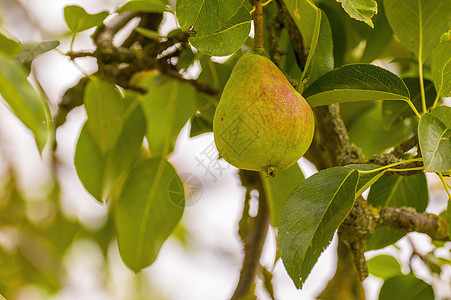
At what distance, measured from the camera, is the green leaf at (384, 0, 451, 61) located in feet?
1.82

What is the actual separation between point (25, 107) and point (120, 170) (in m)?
0.41

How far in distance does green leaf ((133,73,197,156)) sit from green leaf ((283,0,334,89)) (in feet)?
0.86

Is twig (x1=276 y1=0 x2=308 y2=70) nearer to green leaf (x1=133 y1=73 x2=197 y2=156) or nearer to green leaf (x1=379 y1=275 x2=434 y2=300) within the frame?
green leaf (x1=133 y1=73 x2=197 y2=156)

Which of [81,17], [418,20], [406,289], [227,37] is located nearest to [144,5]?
[81,17]

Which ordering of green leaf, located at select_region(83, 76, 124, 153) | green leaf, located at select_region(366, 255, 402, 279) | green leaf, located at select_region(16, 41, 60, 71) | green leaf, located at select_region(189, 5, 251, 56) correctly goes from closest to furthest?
green leaf, located at select_region(189, 5, 251, 56) → green leaf, located at select_region(16, 41, 60, 71) → green leaf, located at select_region(83, 76, 124, 153) → green leaf, located at select_region(366, 255, 402, 279)

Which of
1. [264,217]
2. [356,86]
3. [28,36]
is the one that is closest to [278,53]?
[356,86]

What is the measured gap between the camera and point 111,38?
0.67 m

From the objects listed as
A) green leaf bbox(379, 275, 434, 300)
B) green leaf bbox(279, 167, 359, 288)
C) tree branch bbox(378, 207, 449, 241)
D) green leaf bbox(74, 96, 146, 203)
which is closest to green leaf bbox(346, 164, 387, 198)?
green leaf bbox(279, 167, 359, 288)

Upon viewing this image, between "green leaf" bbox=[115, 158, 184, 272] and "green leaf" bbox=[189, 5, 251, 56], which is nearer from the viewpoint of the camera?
"green leaf" bbox=[189, 5, 251, 56]

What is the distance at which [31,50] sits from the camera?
1.76 ft

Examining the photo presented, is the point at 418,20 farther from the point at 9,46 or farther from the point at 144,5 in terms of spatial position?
the point at 9,46

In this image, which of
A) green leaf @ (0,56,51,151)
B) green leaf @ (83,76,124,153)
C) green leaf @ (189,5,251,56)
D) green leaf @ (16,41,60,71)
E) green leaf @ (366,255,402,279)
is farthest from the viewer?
green leaf @ (366,255,402,279)

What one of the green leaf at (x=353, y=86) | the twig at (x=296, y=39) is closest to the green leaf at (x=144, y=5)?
the twig at (x=296, y=39)

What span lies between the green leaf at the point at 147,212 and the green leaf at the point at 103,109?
0.25ft
